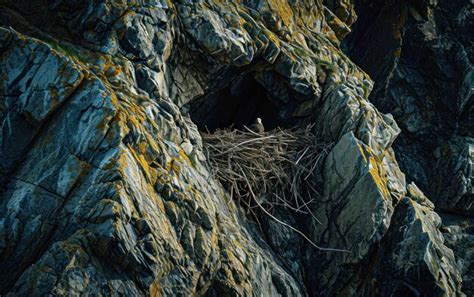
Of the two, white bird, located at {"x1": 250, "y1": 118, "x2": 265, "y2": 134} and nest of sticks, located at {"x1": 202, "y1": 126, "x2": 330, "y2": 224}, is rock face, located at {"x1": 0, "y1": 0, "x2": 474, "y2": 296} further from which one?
white bird, located at {"x1": 250, "y1": 118, "x2": 265, "y2": 134}

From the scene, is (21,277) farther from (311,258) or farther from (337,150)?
(337,150)

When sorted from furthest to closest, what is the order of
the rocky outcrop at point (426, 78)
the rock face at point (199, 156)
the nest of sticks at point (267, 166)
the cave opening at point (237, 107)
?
the rocky outcrop at point (426, 78) → the cave opening at point (237, 107) → the nest of sticks at point (267, 166) → the rock face at point (199, 156)

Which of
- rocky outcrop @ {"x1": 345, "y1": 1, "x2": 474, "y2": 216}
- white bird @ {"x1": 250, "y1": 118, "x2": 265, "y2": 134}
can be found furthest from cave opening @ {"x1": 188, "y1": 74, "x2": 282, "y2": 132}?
rocky outcrop @ {"x1": 345, "y1": 1, "x2": 474, "y2": 216}

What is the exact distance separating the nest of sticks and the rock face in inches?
10.2

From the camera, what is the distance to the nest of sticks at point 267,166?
35.3 ft

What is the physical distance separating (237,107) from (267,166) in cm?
203

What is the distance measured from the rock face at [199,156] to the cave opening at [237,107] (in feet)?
0.13

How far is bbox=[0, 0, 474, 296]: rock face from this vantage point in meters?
7.55

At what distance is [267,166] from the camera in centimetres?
1123

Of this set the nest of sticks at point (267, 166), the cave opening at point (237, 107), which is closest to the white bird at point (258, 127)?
the nest of sticks at point (267, 166)

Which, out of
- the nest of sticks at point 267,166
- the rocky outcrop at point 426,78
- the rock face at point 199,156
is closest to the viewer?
the rock face at point 199,156

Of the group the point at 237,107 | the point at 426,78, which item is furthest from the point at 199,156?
the point at 426,78

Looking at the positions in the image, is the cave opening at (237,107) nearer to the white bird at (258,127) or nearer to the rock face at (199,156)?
the rock face at (199,156)

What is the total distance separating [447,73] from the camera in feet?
52.9
